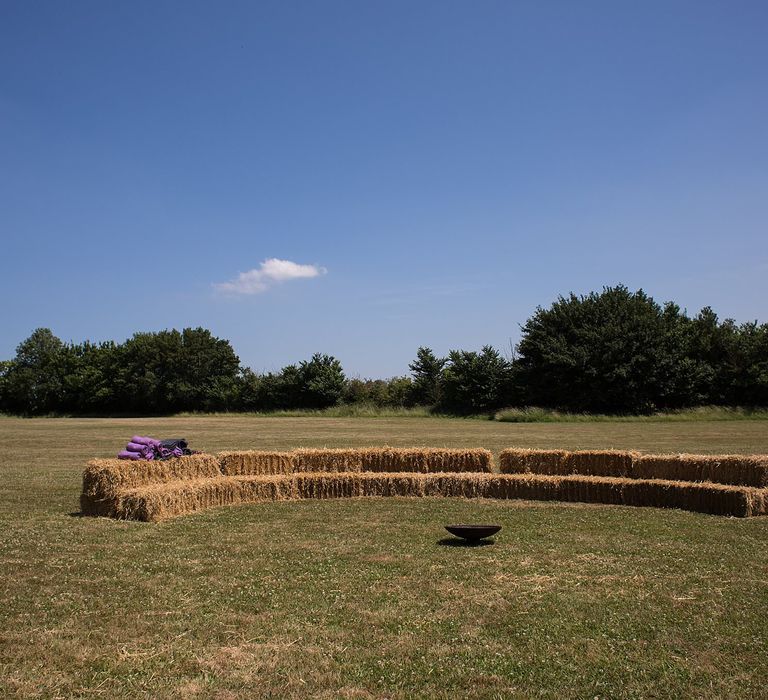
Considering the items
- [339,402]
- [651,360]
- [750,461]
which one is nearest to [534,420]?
[651,360]

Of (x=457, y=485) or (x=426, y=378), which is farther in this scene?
(x=426, y=378)

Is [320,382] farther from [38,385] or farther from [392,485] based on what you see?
[392,485]

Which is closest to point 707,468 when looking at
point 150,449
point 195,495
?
point 195,495

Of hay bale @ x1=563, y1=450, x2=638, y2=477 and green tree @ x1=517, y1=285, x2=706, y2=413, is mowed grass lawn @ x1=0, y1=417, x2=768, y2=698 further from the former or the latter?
green tree @ x1=517, y1=285, x2=706, y2=413

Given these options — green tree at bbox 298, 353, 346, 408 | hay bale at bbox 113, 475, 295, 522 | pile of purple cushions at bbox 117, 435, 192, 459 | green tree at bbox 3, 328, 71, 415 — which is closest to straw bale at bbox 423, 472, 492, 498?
hay bale at bbox 113, 475, 295, 522

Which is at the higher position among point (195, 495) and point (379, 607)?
point (195, 495)

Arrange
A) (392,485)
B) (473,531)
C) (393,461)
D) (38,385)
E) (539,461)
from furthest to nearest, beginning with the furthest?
(38,385), (393,461), (539,461), (392,485), (473,531)

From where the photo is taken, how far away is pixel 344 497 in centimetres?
1667

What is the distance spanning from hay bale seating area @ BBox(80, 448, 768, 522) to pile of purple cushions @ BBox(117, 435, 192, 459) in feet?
1.36

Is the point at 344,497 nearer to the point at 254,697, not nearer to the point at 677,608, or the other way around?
the point at 677,608

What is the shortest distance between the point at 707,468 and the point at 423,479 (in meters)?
6.49

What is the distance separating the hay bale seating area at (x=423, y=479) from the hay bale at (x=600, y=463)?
1.0 inches

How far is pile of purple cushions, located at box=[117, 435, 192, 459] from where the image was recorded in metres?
14.9

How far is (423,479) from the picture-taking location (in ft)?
55.0
